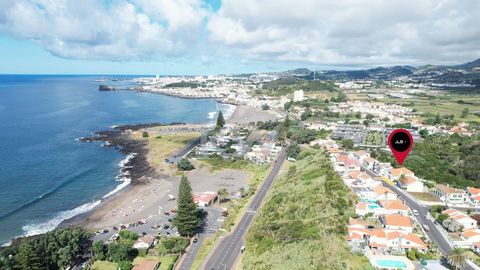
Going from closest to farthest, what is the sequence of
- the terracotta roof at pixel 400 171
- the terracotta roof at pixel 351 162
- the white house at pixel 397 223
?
the white house at pixel 397 223 → the terracotta roof at pixel 400 171 → the terracotta roof at pixel 351 162

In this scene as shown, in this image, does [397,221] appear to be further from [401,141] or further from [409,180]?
[401,141]

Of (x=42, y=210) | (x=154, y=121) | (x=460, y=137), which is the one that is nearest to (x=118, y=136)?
(x=154, y=121)

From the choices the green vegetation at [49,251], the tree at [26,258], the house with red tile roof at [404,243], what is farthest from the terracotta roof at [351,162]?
the tree at [26,258]

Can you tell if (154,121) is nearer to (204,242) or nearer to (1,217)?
(1,217)

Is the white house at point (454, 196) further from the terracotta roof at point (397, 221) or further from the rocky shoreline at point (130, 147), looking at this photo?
the rocky shoreline at point (130, 147)

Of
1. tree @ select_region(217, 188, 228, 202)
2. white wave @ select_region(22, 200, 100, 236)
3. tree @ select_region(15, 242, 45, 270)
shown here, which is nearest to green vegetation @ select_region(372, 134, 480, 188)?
tree @ select_region(217, 188, 228, 202)

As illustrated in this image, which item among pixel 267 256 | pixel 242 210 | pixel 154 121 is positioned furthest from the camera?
pixel 154 121
